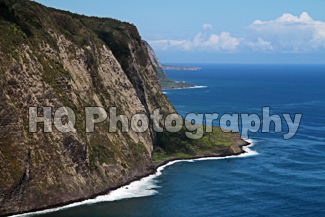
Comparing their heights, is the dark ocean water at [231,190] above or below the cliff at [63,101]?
below

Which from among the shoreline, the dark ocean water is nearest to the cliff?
the shoreline

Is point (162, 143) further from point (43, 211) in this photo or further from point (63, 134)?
point (43, 211)

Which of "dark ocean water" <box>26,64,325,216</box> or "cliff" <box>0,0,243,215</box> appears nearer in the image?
"cliff" <box>0,0,243,215</box>

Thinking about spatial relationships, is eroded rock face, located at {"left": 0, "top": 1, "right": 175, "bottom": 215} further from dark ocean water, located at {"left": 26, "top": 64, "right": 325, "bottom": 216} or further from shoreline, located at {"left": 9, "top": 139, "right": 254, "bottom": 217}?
dark ocean water, located at {"left": 26, "top": 64, "right": 325, "bottom": 216}

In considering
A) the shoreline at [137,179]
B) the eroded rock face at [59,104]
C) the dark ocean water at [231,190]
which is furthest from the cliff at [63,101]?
→ the dark ocean water at [231,190]

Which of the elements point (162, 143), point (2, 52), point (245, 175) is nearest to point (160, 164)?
point (162, 143)

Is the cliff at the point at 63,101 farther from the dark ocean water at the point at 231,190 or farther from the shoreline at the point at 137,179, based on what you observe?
the dark ocean water at the point at 231,190

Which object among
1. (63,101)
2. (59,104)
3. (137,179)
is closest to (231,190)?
(137,179)
